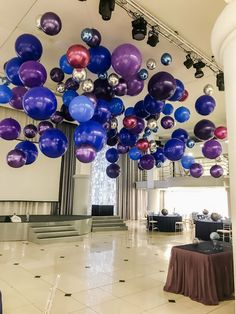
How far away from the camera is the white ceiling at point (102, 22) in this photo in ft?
13.4

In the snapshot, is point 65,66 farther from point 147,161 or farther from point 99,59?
point 147,161

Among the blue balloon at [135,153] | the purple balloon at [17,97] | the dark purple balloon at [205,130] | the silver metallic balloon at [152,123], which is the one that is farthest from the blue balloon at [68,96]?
the dark purple balloon at [205,130]

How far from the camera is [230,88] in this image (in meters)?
1.73

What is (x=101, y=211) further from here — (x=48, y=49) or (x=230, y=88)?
(x=230, y=88)

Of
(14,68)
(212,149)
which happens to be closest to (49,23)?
(14,68)

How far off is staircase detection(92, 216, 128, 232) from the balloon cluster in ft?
20.7

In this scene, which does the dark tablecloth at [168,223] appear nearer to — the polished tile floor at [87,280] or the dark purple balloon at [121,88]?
the polished tile floor at [87,280]

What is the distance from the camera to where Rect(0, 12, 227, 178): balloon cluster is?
355cm

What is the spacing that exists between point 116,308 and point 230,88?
325 cm

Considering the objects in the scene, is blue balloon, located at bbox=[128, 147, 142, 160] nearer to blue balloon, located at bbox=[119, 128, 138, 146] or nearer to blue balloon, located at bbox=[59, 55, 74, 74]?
blue balloon, located at bbox=[119, 128, 138, 146]

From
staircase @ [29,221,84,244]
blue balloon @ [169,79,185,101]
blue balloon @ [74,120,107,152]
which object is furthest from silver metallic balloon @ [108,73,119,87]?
staircase @ [29,221,84,244]

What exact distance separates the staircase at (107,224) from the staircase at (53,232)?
6.72 feet

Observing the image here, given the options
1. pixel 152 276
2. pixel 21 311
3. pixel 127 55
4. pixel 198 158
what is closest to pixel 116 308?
pixel 21 311

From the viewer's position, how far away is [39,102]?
3412mm
